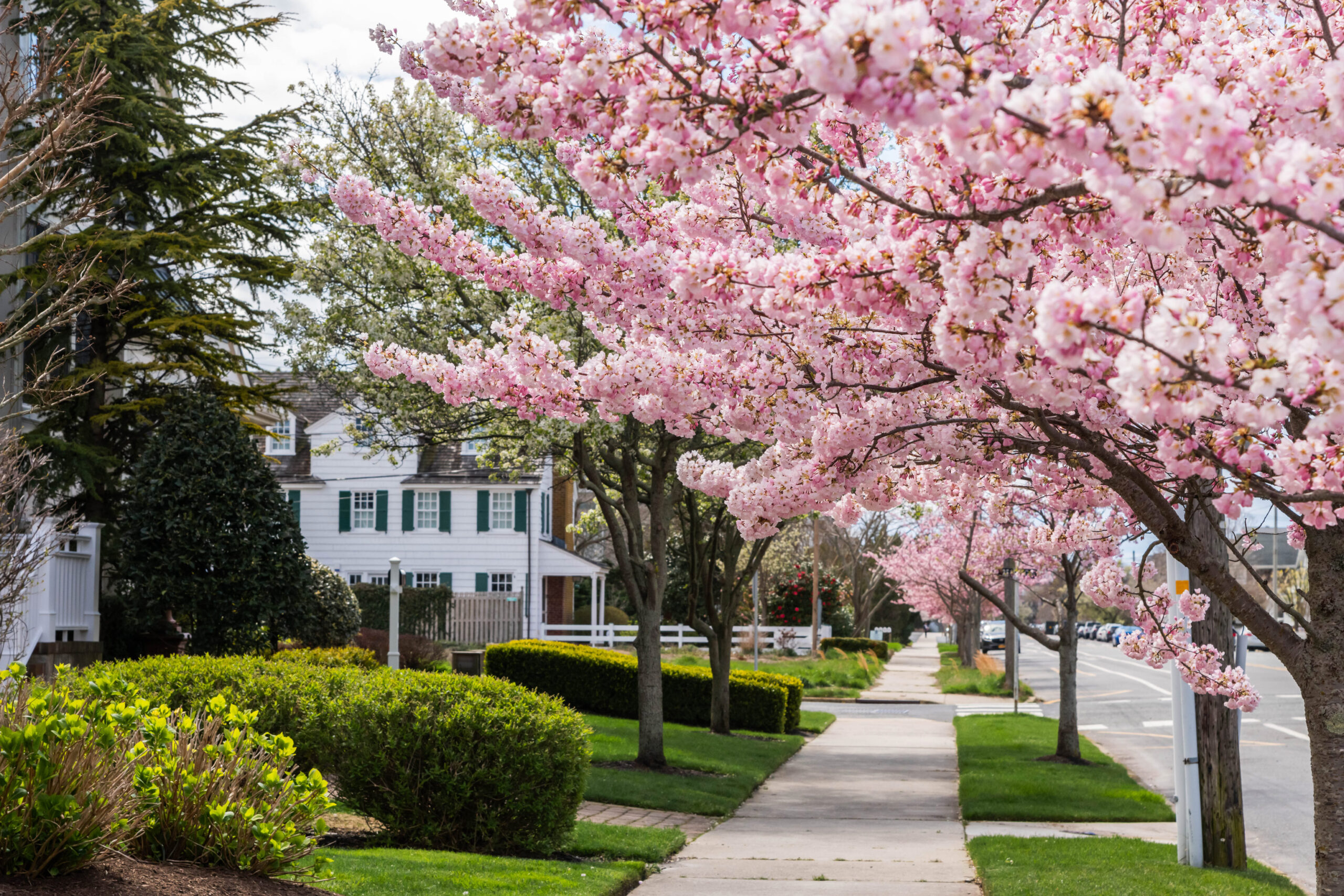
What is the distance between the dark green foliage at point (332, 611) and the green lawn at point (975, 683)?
50.6ft

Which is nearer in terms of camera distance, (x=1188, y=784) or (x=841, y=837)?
(x=1188, y=784)

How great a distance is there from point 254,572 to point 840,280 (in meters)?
12.0

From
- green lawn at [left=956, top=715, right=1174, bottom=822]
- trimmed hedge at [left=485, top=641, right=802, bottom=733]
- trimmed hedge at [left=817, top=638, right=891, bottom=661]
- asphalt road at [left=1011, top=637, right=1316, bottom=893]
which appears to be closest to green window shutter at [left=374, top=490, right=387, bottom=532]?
trimmed hedge at [left=817, top=638, right=891, bottom=661]

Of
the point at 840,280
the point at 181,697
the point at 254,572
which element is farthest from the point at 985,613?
the point at 840,280

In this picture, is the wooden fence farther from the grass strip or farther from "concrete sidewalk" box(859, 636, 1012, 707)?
the grass strip

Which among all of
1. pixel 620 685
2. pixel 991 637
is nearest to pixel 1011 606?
pixel 620 685

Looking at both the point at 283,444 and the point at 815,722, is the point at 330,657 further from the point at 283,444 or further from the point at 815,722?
the point at 283,444

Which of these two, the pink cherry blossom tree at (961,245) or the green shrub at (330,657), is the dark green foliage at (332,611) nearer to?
the green shrub at (330,657)

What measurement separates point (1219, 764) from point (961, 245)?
6664 mm

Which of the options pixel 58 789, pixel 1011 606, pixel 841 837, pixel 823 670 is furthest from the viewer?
pixel 823 670

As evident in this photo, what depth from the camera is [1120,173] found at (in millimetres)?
2602

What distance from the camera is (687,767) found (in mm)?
14188

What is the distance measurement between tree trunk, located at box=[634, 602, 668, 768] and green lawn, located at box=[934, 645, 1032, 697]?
14809 mm

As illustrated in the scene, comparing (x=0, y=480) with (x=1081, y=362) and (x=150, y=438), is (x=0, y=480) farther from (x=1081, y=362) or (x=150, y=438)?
(x=1081, y=362)
